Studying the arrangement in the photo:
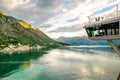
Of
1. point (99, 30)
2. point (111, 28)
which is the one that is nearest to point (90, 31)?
point (99, 30)

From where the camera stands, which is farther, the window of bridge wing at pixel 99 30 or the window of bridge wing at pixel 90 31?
the window of bridge wing at pixel 90 31

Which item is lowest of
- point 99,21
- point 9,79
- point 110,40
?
point 9,79

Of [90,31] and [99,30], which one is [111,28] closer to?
[99,30]

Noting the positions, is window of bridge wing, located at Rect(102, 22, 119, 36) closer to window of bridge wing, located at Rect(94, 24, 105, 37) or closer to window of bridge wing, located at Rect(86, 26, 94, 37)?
window of bridge wing, located at Rect(94, 24, 105, 37)

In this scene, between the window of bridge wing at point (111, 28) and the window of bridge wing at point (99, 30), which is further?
the window of bridge wing at point (99, 30)

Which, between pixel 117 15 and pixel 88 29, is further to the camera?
pixel 88 29

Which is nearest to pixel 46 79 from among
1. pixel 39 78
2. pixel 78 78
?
pixel 39 78

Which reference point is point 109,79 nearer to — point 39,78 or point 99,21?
point 39,78

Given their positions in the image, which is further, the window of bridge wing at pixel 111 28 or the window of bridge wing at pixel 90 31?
the window of bridge wing at pixel 90 31

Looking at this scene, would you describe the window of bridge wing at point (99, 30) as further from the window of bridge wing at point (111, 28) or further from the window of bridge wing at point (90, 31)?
the window of bridge wing at point (90, 31)

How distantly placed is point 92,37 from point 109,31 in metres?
4.81

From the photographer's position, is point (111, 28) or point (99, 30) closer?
point (111, 28)

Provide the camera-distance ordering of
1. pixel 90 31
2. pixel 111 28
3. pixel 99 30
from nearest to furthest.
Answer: pixel 111 28, pixel 99 30, pixel 90 31

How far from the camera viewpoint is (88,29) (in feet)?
135
